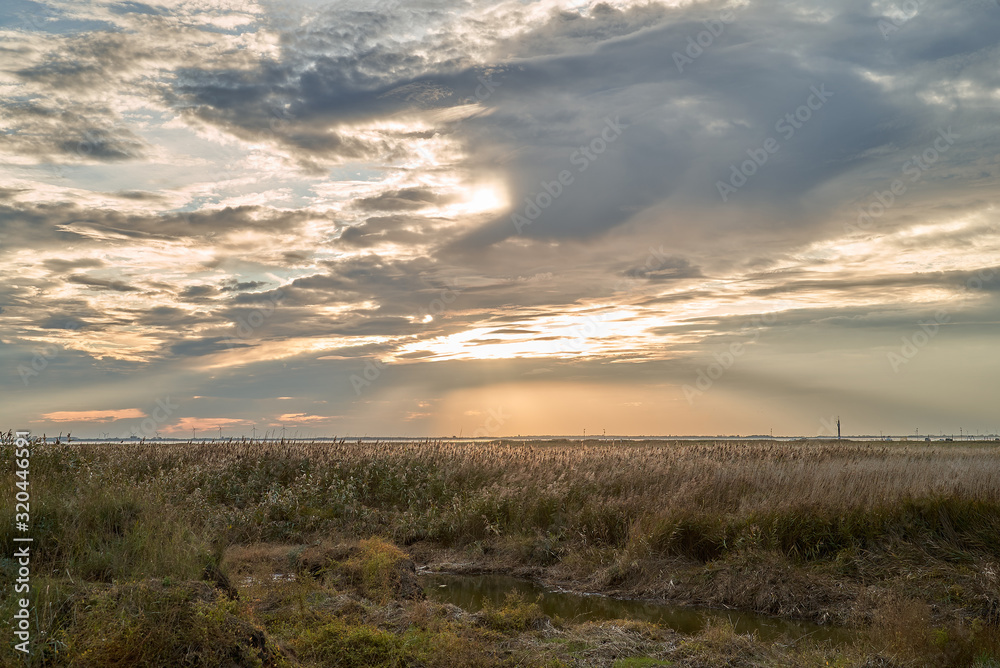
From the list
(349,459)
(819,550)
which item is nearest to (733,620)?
(819,550)

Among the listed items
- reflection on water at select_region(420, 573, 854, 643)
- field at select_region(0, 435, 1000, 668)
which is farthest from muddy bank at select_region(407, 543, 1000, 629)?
reflection on water at select_region(420, 573, 854, 643)

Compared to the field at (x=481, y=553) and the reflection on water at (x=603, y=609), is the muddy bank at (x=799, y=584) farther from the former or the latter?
the reflection on water at (x=603, y=609)

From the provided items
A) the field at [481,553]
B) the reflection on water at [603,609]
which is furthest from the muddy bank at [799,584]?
the reflection on water at [603,609]

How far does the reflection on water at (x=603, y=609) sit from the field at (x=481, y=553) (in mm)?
425

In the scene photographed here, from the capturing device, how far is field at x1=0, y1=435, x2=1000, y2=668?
7468mm

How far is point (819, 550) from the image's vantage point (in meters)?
14.0

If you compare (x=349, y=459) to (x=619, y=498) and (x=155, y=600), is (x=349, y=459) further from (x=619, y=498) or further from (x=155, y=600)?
(x=155, y=600)

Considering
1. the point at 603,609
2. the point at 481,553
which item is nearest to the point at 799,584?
the point at 603,609

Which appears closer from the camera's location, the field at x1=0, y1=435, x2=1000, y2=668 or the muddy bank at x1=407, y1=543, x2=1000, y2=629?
the field at x1=0, y1=435, x2=1000, y2=668

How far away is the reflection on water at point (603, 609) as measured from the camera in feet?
37.2

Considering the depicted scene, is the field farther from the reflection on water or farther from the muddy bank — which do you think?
the reflection on water

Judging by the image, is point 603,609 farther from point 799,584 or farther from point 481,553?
point 481,553

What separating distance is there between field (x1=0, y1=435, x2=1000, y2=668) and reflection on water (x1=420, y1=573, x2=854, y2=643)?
425 millimetres

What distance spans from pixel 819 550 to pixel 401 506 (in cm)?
1182
